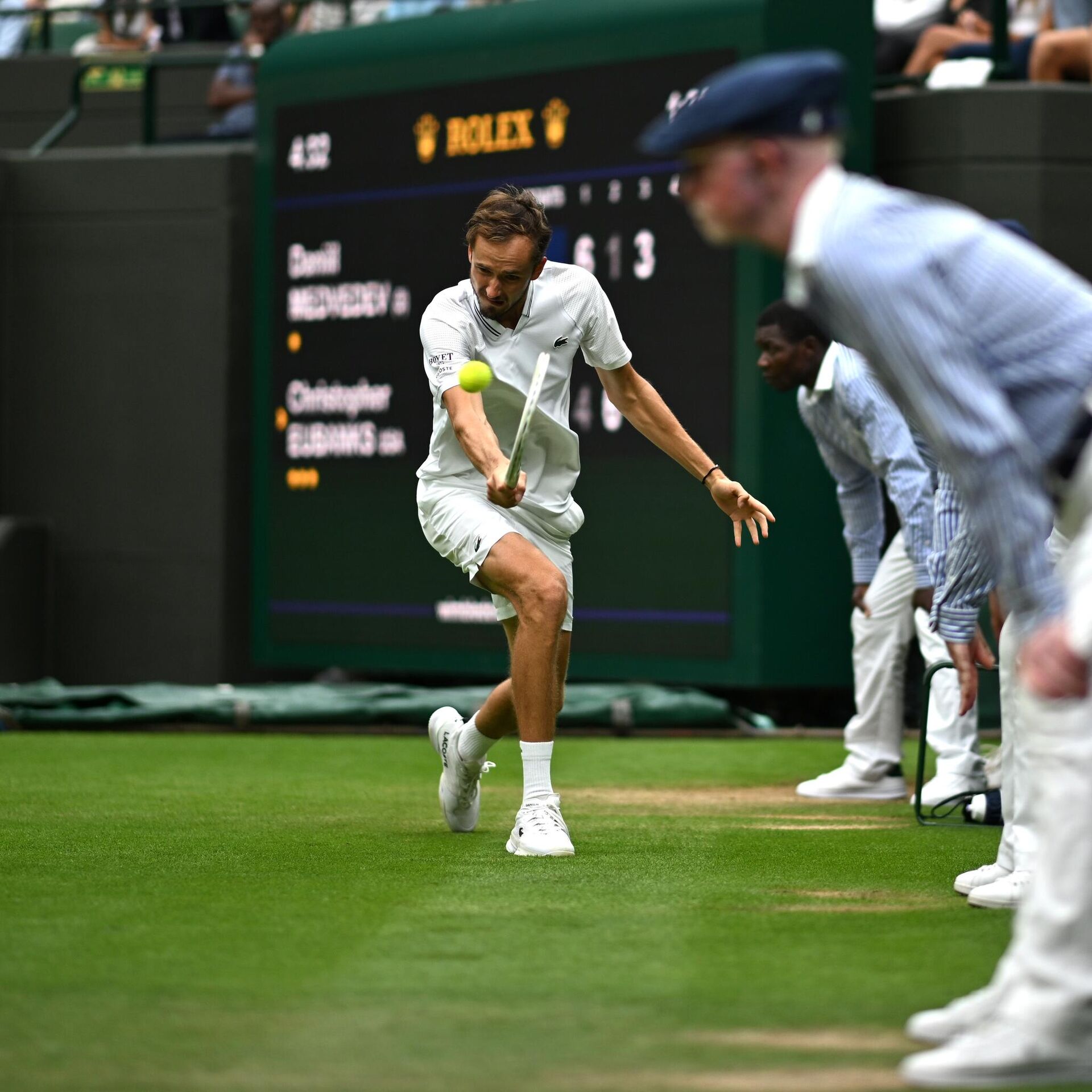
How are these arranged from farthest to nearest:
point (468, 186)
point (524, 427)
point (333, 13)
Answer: point (333, 13) → point (468, 186) → point (524, 427)

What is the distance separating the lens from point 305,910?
16.0 ft

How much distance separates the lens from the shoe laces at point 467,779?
6.43m

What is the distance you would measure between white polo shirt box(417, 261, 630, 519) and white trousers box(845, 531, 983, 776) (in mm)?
2212

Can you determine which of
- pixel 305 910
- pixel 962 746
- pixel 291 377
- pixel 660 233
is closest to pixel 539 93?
pixel 660 233

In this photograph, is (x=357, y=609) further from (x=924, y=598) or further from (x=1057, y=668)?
(x=1057, y=668)

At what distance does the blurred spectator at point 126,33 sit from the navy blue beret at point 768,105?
13623 millimetres

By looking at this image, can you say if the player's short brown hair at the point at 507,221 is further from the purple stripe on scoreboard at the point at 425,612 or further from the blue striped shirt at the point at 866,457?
the purple stripe on scoreboard at the point at 425,612

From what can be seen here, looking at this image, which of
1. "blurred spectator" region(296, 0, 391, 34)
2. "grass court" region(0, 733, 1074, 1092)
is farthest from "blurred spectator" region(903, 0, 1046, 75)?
"grass court" region(0, 733, 1074, 1092)

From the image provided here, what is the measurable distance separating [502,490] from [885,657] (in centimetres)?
335

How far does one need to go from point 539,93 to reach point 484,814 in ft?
18.8

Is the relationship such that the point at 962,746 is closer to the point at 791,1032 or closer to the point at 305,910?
the point at 305,910

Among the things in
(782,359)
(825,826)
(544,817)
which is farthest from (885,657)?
(544,817)

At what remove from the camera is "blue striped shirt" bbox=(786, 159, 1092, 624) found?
3162 millimetres

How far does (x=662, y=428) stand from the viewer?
6465 mm
